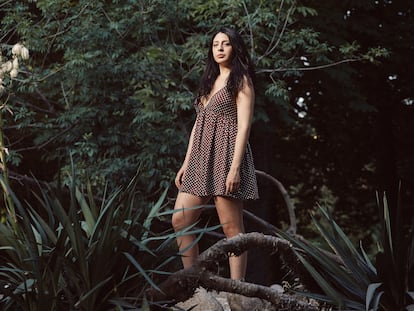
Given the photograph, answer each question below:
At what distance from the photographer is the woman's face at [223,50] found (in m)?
5.15

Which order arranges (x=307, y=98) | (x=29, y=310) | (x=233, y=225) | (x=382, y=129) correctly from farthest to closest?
1. (x=382, y=129)
2. (x=307, y=98)
3. (x=233, y=225)
4. (x=29, y=310)

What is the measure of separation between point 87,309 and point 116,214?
15.1 inches

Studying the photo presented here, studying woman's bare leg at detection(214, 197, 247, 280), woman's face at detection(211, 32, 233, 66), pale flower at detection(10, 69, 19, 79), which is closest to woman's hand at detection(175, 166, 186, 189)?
woman's bare leg at detection(214, 197, 247, 280)

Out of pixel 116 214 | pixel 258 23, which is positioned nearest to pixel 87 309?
pixel 116 214

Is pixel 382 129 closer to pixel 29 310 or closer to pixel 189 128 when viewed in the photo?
pixel 189 128

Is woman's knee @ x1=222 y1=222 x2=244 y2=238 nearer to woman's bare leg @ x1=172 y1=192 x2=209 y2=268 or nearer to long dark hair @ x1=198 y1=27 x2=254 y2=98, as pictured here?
woman's bare leg @ x1=172 y1=192 x2=209 y2=268

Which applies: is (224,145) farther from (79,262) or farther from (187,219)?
(79,262)

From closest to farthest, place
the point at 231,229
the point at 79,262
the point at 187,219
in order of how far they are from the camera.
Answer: the point at 79,262, the point at 187,219, the point at 231,229

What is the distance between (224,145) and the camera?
16.8ft

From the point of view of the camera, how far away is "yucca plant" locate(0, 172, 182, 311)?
2.81 m

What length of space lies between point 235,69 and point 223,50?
5.9 inches

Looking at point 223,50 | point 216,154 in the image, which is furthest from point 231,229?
point 223,50

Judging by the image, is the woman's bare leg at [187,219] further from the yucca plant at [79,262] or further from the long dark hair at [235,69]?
the yucca plant at [79,262]

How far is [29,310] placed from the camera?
9.25ft
